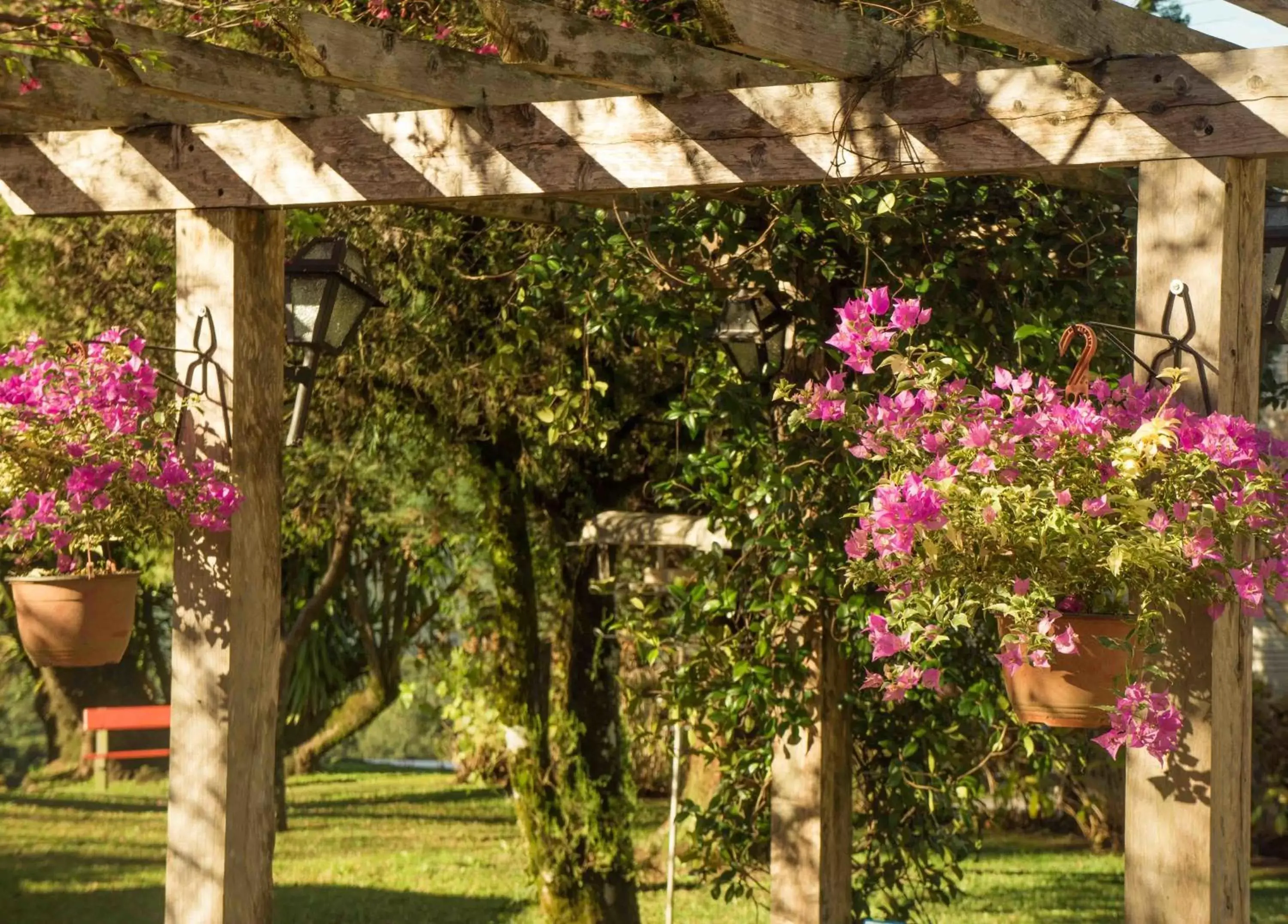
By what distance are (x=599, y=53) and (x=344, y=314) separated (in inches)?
67.2

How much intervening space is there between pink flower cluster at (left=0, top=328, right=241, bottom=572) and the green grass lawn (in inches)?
189

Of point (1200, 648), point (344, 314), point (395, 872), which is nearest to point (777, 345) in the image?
point (344, 314)

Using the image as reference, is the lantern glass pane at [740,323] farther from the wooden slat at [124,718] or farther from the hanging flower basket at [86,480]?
the wooden slat at [124,718]

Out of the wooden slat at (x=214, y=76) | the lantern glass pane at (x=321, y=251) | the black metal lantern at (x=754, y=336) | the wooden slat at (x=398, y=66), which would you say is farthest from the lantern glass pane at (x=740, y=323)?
the wooden slat at (x=214, y=76)

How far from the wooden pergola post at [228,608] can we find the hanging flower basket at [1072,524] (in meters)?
1.71

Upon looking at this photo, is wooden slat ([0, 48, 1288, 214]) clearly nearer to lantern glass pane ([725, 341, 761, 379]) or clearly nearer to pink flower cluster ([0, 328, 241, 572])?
pink flower cluster ([0, 328, 241, 572])

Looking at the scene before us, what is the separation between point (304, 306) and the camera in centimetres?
468

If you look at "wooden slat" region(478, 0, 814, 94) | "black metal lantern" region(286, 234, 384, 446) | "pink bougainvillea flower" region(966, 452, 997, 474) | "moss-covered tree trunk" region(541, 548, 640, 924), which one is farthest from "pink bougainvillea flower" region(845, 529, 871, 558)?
"moss-covered tree trunk" region(541, 548, 640, 924)

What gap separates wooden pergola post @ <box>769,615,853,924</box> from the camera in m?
4.70

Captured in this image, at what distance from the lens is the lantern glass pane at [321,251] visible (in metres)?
4.65

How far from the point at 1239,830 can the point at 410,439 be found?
5.43m

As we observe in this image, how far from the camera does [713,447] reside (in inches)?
197

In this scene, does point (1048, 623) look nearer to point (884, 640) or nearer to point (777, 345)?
point (884, 640)

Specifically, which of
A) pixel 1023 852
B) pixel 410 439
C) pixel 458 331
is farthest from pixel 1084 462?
pixel 1023 852
